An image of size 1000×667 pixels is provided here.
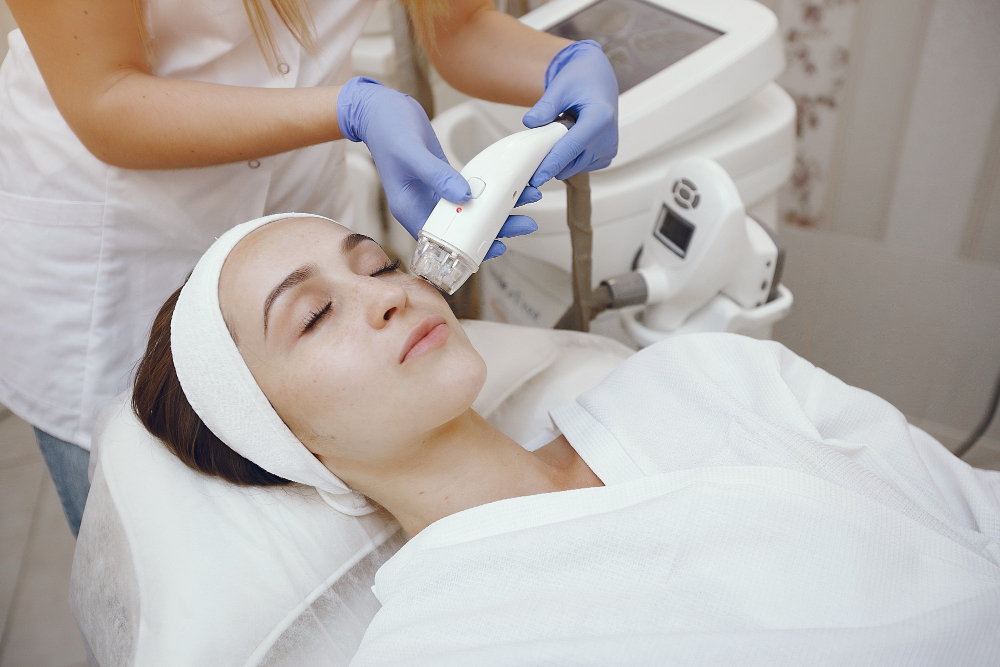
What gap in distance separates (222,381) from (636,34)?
1.06 metres

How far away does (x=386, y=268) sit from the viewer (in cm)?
99

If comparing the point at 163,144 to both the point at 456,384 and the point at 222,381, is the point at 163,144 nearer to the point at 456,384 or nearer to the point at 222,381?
the point at 222,381

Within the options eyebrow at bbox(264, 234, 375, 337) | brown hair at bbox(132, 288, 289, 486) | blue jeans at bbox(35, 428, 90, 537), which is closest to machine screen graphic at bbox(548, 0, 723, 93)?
eyebrow at bbox(264, 234, 375, 337)

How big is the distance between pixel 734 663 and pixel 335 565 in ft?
1.78

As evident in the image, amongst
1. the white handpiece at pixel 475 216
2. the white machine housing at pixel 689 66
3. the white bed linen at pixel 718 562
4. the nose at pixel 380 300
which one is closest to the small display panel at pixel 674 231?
the white machine housing at pixel 689 66

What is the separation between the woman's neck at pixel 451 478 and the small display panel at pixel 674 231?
1.53 feet

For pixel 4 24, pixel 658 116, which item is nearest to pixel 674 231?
pixel 658 116

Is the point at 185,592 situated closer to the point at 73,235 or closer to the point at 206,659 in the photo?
the point at 206,659

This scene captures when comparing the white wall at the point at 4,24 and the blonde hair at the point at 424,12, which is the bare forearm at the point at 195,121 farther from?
the white wall at the point at 4,24

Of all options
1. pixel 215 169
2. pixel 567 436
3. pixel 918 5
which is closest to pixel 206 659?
pixel 567 436

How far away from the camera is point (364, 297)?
89cm

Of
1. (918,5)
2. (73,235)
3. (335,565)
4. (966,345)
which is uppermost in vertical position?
(918,5)

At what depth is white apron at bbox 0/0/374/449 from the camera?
101cm

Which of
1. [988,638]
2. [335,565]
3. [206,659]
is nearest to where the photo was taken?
[988,638]
